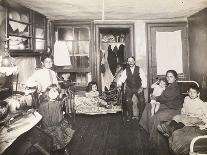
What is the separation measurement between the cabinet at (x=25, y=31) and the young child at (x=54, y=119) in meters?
0.83

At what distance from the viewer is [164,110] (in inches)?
147

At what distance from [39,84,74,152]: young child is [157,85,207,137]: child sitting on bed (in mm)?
1318

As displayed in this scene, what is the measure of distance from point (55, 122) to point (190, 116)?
1787mm

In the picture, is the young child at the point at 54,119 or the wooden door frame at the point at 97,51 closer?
the young child at the point at 54,119

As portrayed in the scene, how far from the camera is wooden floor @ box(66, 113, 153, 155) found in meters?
3.38

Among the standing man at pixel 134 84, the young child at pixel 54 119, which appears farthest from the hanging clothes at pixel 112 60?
the young child at pixel 54 119

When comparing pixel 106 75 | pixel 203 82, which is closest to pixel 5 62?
pixel 203 82

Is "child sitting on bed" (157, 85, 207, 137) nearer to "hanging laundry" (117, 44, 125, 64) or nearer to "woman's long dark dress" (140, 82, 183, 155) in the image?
"woman's long dark dress" (140, 82, 183, 155)

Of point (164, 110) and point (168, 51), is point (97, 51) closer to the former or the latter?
point (168, 51)

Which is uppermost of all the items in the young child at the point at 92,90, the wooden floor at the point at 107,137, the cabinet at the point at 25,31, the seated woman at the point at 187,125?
the cabinet at the point at 25,31

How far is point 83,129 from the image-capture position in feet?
14.4

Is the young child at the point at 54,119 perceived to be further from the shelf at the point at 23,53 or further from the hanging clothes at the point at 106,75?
the hanging clothes at the point at 106,75

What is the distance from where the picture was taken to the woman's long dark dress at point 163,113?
3525mm

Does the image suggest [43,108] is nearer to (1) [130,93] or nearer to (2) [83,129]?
(2) [83,129]
